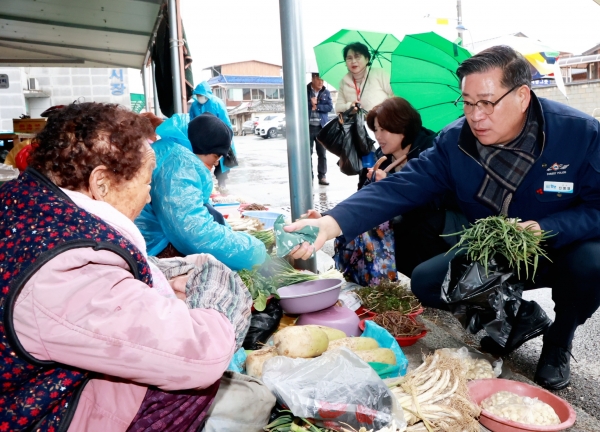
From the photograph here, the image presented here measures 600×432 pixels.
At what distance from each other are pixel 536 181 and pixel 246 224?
232 centimetres

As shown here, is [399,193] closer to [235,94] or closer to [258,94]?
[235,94]

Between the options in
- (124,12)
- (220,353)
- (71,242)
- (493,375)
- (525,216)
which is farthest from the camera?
(124,12)

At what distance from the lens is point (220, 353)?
142 centimetres

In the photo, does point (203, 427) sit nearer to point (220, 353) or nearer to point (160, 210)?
point (220, 353)

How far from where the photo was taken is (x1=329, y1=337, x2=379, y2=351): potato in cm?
252

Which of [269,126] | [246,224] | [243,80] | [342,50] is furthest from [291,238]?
[243,80]

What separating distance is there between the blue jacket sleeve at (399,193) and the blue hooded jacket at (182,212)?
65 centimetres

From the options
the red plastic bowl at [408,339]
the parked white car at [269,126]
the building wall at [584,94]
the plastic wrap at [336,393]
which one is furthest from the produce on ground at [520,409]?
the parked white car at [269,126]

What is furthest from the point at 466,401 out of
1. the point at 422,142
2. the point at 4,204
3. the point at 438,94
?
the point at 438,94

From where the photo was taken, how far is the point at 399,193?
10.00 feet

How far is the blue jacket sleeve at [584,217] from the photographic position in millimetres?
2518

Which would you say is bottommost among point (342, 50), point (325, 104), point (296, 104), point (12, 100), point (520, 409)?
point (520, 409)

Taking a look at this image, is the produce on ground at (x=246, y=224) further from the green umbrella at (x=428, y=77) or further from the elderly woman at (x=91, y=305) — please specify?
the elderly woman at (x=91, y=305)

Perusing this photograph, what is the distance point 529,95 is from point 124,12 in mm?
5887
